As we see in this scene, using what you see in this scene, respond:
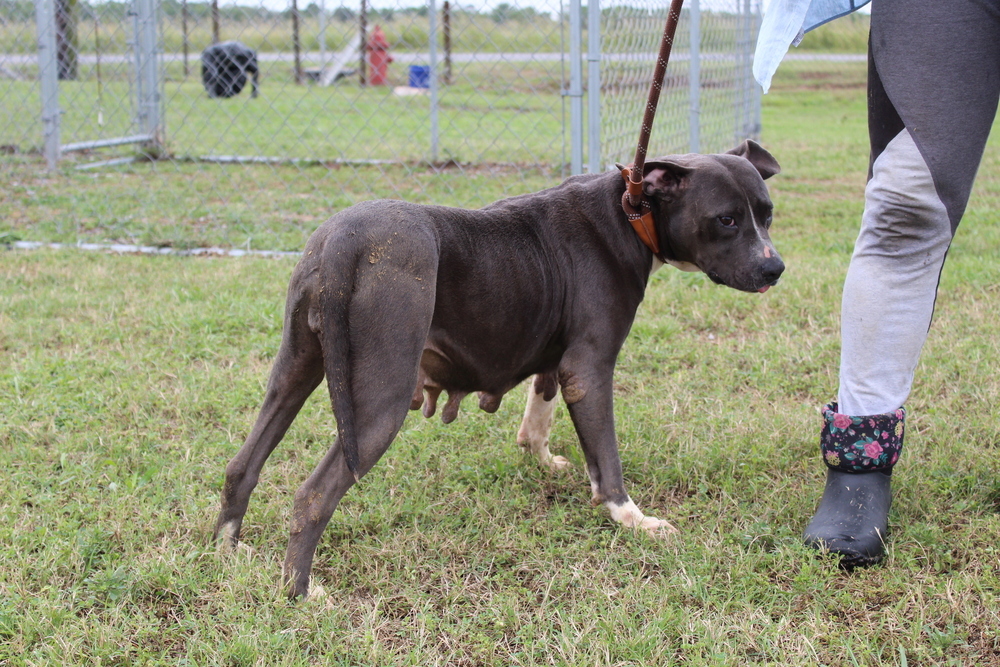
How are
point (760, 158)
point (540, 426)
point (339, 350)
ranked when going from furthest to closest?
point (540, 426)
point (760, 158)
point (339, 350)

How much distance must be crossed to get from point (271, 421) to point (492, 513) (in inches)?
28.3

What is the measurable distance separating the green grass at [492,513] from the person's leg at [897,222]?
18cm

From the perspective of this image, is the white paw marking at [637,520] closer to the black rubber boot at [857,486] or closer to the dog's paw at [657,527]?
the dog's paw at [657,527]

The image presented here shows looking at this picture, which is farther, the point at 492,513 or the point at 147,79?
the point at 147,79

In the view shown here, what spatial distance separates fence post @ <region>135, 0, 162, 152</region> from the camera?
8359 millimetres

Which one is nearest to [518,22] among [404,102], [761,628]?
[761,628]

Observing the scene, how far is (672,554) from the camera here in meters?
2.49

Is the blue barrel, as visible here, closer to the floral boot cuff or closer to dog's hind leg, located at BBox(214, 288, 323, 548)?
Result: dog's hind leg, located at BBox(214, 288, 323, 548)

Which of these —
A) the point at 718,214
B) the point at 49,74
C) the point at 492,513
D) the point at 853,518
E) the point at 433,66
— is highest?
the point at 433,66

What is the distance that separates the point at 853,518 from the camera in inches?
97.0

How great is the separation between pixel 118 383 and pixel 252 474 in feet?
4.60

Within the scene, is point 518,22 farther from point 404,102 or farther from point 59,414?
point 404,102

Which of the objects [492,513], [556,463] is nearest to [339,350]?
[492,513]

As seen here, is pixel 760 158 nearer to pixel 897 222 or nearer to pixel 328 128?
pixel 897 222
